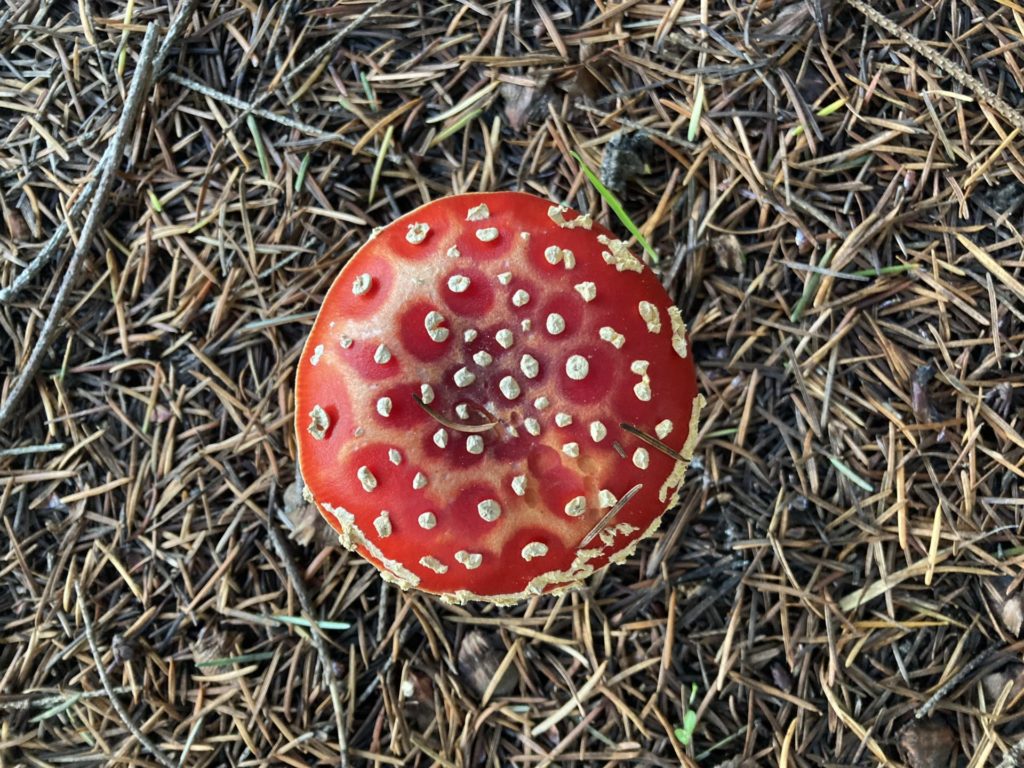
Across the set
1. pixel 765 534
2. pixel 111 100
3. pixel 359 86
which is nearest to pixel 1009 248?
pixel 765 534

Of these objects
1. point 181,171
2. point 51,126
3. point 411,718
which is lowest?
point 411,718

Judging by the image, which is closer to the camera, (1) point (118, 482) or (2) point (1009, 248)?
(2) point (1009, 248)

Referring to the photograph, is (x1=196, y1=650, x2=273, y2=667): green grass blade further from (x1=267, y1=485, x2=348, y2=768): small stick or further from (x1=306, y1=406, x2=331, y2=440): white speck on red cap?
(x1=306, y1=406, x2=331, y2=440): white speck on red cap

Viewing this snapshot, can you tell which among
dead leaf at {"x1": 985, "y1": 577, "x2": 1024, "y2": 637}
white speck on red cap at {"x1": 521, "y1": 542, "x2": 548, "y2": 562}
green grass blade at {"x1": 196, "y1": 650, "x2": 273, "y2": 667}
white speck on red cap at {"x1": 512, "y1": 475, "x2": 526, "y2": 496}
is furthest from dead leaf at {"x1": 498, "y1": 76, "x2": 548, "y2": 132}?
dead leaf at {"x1": 985, "y1": 577, "x2": 1024, "y2": 637}

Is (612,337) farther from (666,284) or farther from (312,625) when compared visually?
(312,625)

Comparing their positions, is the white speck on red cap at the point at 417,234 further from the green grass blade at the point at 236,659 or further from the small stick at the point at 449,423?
the green grass blade at the point at 236,659

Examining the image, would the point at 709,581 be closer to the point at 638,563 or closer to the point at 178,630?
the point at 638,563

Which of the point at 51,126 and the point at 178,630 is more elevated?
the point at 51,126
